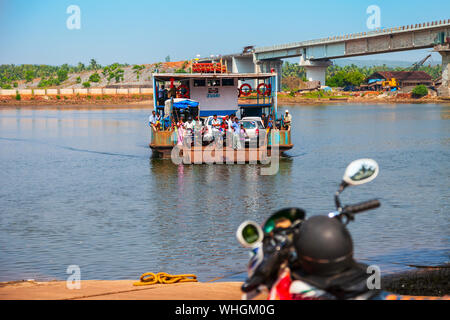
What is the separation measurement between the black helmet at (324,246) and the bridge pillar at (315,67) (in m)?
110

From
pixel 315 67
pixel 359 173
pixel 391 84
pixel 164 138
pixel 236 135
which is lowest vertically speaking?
pixel 164 138

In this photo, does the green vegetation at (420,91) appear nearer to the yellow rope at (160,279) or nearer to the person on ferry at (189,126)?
the person on ferry at (189,126)

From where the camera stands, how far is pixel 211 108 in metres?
33.8

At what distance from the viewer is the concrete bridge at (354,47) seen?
81.6m

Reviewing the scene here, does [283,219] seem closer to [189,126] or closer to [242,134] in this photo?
[242,134]

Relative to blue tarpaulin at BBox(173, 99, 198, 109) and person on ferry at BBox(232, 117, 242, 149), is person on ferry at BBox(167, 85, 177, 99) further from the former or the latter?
person on ferry at BBox(232, 117, 242, 149)

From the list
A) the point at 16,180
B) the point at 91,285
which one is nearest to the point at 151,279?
the point at 91,285

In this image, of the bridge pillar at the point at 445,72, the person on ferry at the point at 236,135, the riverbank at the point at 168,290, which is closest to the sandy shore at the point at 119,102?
the bridge pillar at the point at 445,72

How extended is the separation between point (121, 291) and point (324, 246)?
5961mm

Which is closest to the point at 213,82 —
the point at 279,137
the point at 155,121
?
the point at 155,121

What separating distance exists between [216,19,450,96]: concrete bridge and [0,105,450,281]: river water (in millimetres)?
Result: 46174

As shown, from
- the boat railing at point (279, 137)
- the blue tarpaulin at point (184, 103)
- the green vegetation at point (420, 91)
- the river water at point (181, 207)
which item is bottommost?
the river water at point (181, 207)

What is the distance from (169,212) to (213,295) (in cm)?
1076

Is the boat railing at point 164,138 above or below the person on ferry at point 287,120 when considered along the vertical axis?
below
